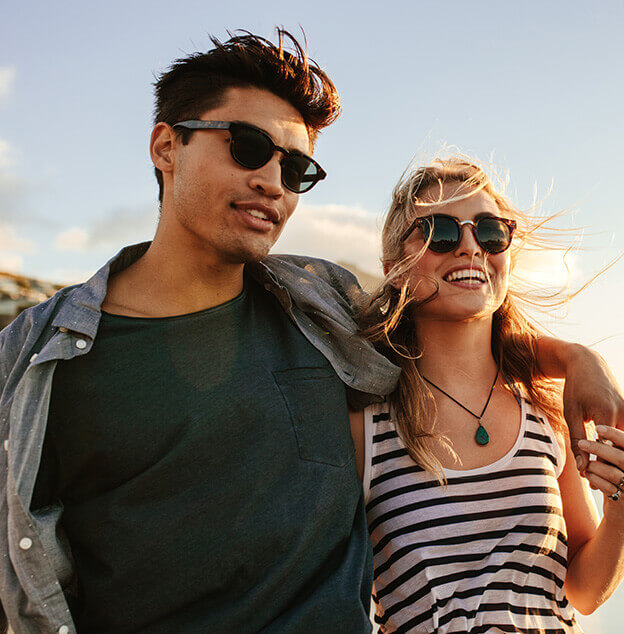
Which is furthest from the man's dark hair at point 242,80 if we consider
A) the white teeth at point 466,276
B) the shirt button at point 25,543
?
the shirt button at point 25,543

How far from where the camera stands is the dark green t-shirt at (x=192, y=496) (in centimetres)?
173

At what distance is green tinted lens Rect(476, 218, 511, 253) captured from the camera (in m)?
2.28

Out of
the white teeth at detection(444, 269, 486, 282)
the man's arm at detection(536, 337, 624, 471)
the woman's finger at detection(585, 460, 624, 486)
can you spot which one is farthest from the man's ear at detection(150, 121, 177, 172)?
the woman's finger at detection(585, 460, 624, 486)

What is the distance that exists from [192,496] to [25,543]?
21.5 inches

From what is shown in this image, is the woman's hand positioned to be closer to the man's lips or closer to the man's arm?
the man's arm

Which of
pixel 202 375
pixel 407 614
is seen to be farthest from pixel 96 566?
pixel 407 614

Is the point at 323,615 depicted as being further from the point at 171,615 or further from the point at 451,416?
the point at 451,416

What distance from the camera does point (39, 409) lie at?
1754 mm

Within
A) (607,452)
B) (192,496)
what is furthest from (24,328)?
(607,452)

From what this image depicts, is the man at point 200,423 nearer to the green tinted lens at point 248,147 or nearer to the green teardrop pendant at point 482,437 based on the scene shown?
the green tinted lens at point 248,147

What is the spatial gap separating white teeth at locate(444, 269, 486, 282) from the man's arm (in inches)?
20.6

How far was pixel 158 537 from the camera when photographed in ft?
5.69

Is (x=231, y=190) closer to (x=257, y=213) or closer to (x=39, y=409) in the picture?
(x=257, y=213)

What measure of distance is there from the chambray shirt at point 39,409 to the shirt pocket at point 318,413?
0.10 m
